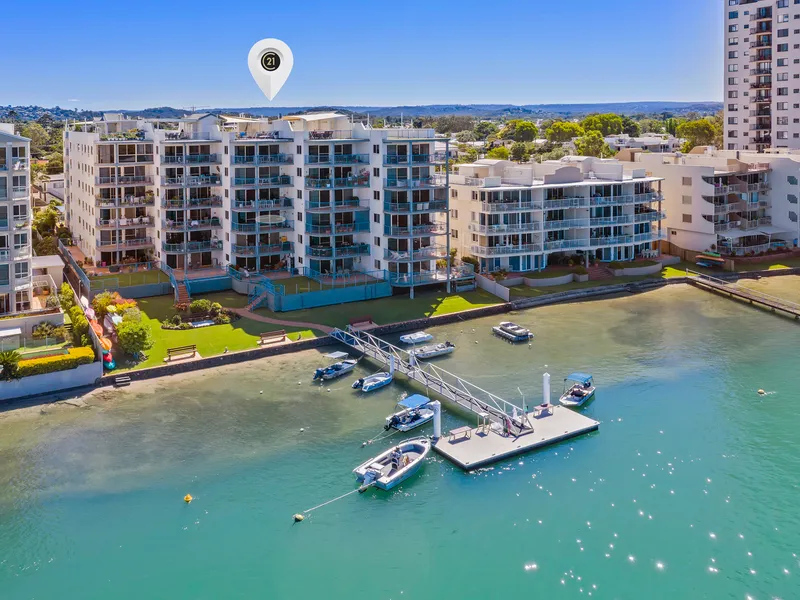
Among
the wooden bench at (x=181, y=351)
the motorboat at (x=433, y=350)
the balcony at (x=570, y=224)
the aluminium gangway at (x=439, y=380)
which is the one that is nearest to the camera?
the aluminium gangway at (x=439, y=380)

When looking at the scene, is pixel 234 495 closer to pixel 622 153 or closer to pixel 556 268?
pixel 556 268

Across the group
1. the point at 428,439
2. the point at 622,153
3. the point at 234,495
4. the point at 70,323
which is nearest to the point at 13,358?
the point at 70,323

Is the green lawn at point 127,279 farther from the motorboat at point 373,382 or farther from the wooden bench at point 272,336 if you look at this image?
the motorboat at point 373,382

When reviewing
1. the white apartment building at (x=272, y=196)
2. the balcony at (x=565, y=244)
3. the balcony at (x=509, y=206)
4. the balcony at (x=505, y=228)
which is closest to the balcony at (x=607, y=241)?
the balcony at (x=565, y=244)

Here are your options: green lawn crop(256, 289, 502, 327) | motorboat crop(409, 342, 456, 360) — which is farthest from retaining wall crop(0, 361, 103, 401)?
motorboat crop(409, 342, 456, 360)

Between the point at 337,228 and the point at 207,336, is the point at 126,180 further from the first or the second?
the point at 207,336

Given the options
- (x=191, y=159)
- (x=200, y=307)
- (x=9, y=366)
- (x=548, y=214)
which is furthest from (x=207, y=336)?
(x=548, y=214)

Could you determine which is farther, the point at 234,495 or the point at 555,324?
the point at 555,324
